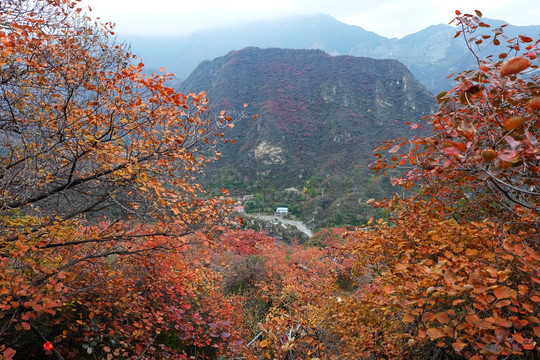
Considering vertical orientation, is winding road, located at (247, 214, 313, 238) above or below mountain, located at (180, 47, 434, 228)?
below

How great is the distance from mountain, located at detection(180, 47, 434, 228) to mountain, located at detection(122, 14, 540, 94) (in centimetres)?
7136

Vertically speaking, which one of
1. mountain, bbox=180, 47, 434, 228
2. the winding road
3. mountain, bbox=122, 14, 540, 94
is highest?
mountain, bbox=122, 14, 540, 94

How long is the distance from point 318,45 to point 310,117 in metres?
131

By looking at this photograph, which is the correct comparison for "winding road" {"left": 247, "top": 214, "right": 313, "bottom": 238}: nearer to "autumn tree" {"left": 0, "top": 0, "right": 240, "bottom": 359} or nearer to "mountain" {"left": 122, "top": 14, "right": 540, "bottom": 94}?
"autumn tree" {"left": 0, "top": 0, "right": 240, "bottom": 359}

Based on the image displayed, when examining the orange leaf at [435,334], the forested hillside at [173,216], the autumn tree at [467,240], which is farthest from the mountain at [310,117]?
the orange leaf at [435,334]

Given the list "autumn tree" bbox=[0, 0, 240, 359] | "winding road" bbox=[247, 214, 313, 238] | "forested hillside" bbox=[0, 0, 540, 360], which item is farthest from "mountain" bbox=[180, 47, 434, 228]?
"autumn tree" bbox=[0, 0, 240, 359]

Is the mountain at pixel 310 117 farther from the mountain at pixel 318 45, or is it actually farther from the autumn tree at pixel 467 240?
the mountain at pixel 318 45

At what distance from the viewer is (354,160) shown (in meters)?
51.0

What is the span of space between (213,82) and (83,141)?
275 feet

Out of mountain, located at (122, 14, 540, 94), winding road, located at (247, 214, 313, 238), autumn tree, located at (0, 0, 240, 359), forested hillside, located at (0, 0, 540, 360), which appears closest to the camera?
forested hillside, located at (0, 0, 540, 360)

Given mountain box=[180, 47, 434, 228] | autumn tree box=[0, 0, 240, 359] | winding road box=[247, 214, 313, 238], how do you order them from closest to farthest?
autumn tree box=[0, 0, 240, 359], winding road box=[247, 214, 313, 238], mountain box=[180, 47, 434, 228]

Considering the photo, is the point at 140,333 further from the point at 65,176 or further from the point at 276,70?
the point at 276,70

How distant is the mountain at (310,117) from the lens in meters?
49.1

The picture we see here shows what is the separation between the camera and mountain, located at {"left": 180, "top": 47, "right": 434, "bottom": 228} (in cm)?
4912
